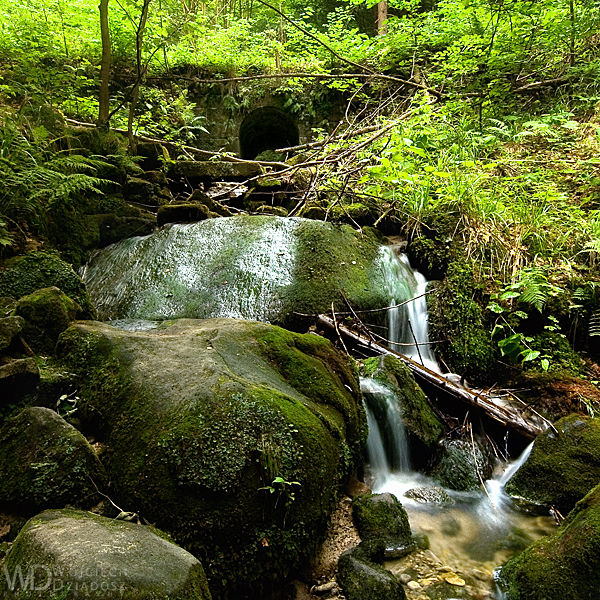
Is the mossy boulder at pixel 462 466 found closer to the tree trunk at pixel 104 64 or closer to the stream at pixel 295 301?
the stream at pixel 295 301

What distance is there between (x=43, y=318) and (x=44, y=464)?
1.37 metres

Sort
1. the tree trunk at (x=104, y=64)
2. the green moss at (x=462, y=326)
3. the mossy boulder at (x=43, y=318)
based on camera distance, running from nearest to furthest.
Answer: the mossy boulder at (x=43, y=318)
the green moss at (x=462, y=326)
the tree trunk at (x=104, y=64)

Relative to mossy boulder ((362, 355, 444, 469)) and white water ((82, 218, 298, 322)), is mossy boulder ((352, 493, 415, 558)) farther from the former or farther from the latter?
white water ((82, 218, 298, 322))

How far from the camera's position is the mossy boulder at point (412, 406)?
3.77 metres

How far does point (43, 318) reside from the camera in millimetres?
3074

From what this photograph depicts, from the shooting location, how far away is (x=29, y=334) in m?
2.99

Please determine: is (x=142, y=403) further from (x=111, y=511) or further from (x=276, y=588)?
(x=276, y=588)

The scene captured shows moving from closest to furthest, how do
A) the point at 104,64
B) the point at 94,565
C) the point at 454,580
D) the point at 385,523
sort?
the point at 94,565 < the point at 454,580 < the point at 385,523 < the point at 104,64

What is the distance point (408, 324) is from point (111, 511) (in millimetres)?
3995

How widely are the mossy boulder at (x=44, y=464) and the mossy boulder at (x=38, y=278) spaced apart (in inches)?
66.7

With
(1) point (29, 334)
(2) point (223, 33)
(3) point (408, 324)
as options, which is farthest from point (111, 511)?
(2) point (223, 33)

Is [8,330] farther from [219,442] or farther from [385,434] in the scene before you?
→ [385,434]

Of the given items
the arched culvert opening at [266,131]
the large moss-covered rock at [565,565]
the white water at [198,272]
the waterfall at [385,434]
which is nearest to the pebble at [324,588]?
the large moss-covered rock at [565,565]

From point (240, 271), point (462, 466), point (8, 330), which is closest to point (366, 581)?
point (462, 466)
